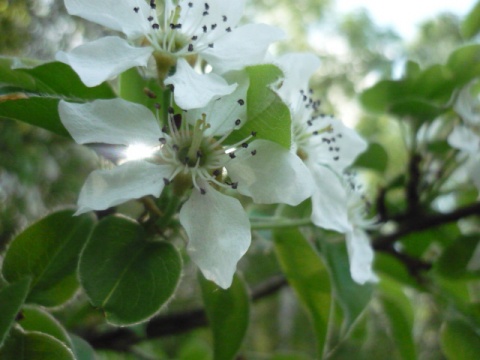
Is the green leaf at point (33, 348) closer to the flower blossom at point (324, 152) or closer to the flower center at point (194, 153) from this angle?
the flower center at point (194, 153)

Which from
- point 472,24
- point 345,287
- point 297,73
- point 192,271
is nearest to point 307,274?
point 345,287

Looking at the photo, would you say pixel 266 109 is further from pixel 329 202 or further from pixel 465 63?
pixel 465 63

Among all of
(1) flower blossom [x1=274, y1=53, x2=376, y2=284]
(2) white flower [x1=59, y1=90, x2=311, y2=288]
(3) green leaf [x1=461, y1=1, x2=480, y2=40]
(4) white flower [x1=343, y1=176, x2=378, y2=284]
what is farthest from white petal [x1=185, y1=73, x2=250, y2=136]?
(3) green leaf [x1=461, y1=1, x2=480, y2=40]

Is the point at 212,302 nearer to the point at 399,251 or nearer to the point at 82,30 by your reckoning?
the point at 399,251

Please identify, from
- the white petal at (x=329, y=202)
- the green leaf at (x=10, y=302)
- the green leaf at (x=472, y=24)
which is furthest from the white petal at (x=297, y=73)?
the green leaf at (x=472, y=24)

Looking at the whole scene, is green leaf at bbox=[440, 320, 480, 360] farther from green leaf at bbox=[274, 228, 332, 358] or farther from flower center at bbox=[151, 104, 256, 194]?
flower center at bbox=[151, 104, 256, 194]

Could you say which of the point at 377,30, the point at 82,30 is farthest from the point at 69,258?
the point at 377,30
